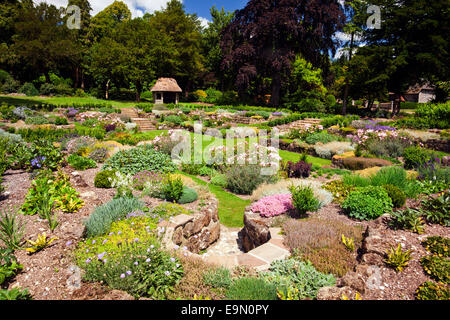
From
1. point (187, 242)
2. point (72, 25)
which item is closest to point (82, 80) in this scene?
point (72, 25)

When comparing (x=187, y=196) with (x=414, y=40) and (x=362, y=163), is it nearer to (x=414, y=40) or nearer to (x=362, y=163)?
(x=362, y=163)

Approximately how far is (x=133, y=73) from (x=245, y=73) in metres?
12.8

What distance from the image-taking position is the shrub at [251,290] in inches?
124

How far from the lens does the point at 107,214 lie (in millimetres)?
4789

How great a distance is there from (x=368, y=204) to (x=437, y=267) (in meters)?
2.34

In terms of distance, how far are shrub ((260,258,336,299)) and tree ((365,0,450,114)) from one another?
95.8 feet

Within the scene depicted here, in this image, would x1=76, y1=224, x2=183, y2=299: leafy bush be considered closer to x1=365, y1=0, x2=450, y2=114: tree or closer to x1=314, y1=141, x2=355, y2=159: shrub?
x1=314, y1=141, x2=355, y2=159: shrub

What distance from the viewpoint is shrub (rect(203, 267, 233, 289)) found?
11.3ft

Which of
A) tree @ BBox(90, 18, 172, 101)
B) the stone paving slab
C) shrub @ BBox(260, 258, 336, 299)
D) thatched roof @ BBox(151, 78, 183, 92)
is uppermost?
tree @ BBox(90, 18, 172, 101)

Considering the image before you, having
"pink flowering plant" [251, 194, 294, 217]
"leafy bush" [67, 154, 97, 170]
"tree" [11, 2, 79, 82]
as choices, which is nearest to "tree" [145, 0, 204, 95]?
"tree" [11, 2, 79, 82]

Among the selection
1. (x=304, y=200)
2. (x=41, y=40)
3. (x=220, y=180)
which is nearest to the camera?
(x=304, y=200)

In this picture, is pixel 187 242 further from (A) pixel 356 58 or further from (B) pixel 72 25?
(B) pixel 72 25

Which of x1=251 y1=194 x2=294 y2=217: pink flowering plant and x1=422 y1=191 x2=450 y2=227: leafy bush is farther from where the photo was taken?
x1=251 y1=194 x2=294 y2=217: pink flowering plant

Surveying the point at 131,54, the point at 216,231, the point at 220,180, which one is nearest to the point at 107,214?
the point at 216,231
